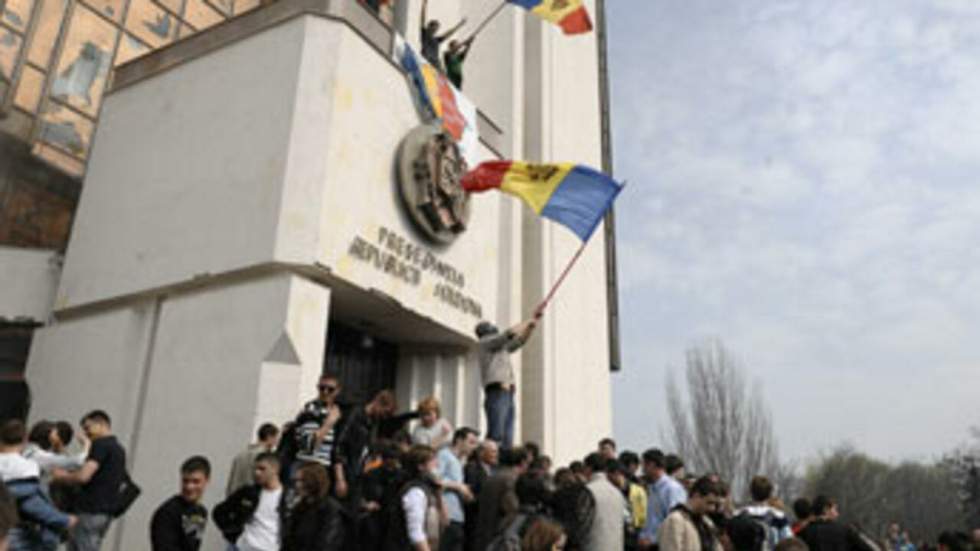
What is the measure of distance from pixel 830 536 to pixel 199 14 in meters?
14.9

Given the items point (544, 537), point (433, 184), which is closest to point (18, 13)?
point (433, 184)

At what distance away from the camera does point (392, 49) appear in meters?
12.0

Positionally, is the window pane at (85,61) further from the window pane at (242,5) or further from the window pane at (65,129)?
the window pane at (242,5)

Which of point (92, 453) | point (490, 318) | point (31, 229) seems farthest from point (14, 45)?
point (92, 453)

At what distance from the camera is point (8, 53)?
42.2 ft

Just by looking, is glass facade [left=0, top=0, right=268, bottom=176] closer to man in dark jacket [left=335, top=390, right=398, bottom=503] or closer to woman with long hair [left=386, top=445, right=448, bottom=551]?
man in dark jacket [left=335, top=390, right=398, bottom=503]

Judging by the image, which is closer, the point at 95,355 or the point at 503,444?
the point at 503,444

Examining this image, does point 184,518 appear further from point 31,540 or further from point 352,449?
point 352,449

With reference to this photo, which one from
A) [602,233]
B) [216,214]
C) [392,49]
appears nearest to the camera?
[216,214]

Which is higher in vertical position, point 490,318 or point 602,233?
point 602,233

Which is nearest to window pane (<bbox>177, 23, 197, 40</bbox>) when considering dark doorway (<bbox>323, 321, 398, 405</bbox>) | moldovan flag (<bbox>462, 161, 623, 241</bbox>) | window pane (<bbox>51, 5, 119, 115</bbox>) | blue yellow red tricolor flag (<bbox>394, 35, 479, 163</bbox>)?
window pane (<bbox>51, 5, 119, 115</bbox>)

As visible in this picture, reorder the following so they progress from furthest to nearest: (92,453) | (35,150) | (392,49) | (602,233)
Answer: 1. (602,233)
2. (35,150)
3. (392,49)
4. (92,453)

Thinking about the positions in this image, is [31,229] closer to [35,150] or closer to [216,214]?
[35,150]

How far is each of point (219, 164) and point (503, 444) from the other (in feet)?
18.2
